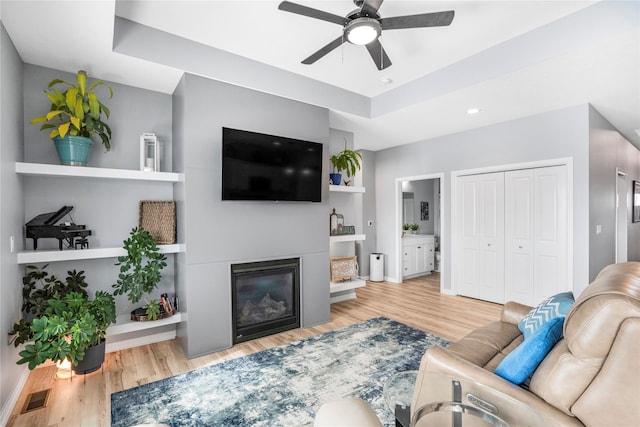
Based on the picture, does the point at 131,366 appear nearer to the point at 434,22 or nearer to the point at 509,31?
the point at 434,22

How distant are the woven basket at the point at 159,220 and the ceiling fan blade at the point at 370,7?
99.3 inches

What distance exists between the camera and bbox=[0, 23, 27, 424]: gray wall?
2068 mm

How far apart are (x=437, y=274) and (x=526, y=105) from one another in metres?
3.94

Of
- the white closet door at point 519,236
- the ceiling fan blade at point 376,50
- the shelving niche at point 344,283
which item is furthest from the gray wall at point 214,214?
the white closet door at point 519,236

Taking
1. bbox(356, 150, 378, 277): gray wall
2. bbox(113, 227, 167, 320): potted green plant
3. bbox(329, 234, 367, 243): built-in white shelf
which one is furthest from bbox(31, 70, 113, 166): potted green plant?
bbox(356, 150, 378, 277): gray wall

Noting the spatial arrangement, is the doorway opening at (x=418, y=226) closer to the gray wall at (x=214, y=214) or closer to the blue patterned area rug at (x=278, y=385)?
the blue patterned area rug at (x=278, y=385)

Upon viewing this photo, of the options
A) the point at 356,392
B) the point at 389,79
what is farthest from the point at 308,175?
the point at 356,392

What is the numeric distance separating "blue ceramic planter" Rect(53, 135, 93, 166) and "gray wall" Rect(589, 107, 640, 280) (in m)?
5.34

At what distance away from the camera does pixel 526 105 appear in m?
3.78

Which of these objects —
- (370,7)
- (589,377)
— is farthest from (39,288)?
(589,377)

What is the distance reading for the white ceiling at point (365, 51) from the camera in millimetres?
2369

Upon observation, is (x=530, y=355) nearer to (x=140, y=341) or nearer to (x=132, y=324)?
(x=132, y=324)

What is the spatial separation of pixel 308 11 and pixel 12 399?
329cm

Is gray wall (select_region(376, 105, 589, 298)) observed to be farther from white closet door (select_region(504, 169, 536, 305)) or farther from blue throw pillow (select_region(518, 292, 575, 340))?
blue throw pillow (select_region(518, 292, 575, 340))
